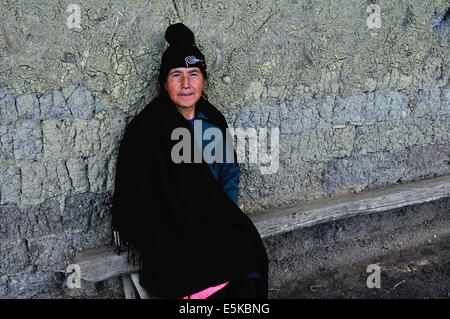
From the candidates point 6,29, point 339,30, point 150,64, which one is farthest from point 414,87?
point 6,29

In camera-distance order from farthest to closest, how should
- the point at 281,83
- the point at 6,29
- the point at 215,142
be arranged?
the point at 281,83 → the point at 215,142 → the point at 6,29

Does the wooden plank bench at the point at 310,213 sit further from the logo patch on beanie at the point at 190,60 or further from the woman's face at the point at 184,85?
the logo patch on beanie at the point at 190,60

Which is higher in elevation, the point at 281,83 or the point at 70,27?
the point at 70,27

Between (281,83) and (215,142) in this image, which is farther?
(281,83)

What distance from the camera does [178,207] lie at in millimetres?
2480

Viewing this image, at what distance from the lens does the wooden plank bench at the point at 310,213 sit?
2623mm

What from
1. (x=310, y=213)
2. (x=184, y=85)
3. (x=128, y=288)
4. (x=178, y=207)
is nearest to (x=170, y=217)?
(x=178, y=207)

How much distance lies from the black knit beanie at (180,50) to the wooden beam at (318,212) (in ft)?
3.37

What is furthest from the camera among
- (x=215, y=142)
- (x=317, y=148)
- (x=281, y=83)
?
(x=317, y=148)

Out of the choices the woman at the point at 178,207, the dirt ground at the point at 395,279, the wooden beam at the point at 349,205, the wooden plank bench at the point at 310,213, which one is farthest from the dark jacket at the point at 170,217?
the dirt ground at the point at 395,279

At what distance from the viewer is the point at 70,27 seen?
241 centimetres

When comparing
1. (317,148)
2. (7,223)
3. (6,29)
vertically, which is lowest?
(7,223)
